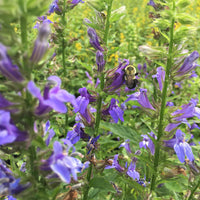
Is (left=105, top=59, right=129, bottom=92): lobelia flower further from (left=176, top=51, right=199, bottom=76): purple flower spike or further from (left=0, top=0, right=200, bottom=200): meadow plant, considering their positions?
(left=176, top=51, right=199, bottom=76): purple flower spike

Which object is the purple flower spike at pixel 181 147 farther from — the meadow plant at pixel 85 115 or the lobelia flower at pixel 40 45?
the lobelia flower at pixel 40 45

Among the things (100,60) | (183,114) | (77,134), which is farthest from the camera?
(77,134)

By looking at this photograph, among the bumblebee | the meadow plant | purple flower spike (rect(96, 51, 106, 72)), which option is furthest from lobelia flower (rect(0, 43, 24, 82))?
the bumblebee

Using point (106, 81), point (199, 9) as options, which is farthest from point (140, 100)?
point (199, 9)

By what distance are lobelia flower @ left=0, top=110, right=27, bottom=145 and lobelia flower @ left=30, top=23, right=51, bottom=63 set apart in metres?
0.30

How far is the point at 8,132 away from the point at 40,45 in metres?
0.45

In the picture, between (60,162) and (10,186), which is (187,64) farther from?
(10,186)

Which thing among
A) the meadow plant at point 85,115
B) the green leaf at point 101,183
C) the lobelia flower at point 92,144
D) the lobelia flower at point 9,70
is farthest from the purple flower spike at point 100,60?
the lobelia flower at point 9,70

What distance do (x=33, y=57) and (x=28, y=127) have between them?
37cm

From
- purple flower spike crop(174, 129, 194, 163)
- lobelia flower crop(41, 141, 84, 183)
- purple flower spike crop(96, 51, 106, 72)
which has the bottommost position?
purple flower spike crop(174, 129, 194, 163)

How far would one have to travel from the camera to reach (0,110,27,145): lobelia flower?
Result: 1.21 meters

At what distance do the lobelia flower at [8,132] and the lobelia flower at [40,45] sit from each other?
0.30 metres

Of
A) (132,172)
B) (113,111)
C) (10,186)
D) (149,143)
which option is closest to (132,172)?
(132,172)

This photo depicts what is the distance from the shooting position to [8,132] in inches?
49.3
